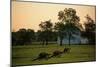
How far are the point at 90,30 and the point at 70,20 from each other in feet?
1.05

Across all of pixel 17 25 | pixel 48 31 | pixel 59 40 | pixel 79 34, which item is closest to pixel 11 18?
pixel 17 25

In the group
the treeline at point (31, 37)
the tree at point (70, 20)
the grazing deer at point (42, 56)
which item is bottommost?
the grazing deer at point (42, 56)

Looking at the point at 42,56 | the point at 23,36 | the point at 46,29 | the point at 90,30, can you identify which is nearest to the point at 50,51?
the point at 42,56

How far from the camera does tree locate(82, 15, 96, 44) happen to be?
256 cm

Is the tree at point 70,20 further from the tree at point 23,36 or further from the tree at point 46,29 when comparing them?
the tree at point 23,36

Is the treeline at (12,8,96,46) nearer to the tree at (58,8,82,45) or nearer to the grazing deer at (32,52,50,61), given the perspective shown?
the tree at (58,8,82,45)

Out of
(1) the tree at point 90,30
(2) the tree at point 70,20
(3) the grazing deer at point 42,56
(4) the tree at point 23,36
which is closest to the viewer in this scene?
(4) the tree at point 23,36

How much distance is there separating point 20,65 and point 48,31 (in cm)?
52

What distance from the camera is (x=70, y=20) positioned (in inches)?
97.6

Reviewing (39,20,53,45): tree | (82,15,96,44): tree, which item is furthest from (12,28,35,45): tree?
(82,15,96,44): tree

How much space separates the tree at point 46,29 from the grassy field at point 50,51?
0.10 m

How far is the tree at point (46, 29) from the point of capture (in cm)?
234

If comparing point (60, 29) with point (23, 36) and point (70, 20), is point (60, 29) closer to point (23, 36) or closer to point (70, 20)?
point (70, 20)

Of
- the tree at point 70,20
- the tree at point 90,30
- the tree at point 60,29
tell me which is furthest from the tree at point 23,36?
the tree at point 90,30
